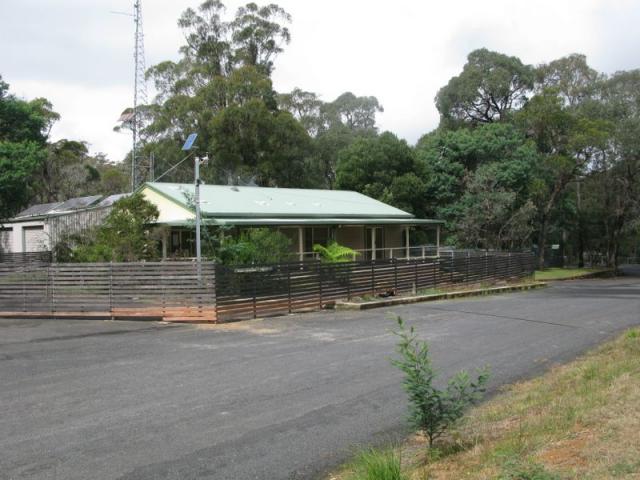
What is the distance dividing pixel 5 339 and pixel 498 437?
11092 millimetres

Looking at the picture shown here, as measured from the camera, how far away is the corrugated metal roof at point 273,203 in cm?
2542

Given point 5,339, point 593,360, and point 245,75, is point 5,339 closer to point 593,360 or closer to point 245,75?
point 593,360

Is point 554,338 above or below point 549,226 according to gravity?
below

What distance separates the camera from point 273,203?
29.3 meters

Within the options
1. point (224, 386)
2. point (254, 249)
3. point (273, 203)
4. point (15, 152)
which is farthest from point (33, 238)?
point (224, 386)

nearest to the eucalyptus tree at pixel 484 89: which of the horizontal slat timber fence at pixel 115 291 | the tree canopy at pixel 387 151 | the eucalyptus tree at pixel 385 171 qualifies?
the tree canopy at pixel 387 151

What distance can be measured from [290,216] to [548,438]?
22.9 metres

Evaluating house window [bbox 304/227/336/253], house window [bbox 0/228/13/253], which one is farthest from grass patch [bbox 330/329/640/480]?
house window [bbox 0/228/13/253]

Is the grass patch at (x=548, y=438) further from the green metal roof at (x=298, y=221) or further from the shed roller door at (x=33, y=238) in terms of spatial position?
the shed roller door at (x=33, y=238)

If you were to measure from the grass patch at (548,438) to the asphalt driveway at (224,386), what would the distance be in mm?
942

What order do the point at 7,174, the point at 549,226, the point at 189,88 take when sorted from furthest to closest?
the point at 549,226 → the point at 189,88 → the point at 7,174

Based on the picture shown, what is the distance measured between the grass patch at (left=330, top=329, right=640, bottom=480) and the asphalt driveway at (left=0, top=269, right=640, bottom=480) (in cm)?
94

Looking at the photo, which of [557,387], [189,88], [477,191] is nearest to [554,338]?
[557,387]

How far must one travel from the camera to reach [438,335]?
13.1 m
